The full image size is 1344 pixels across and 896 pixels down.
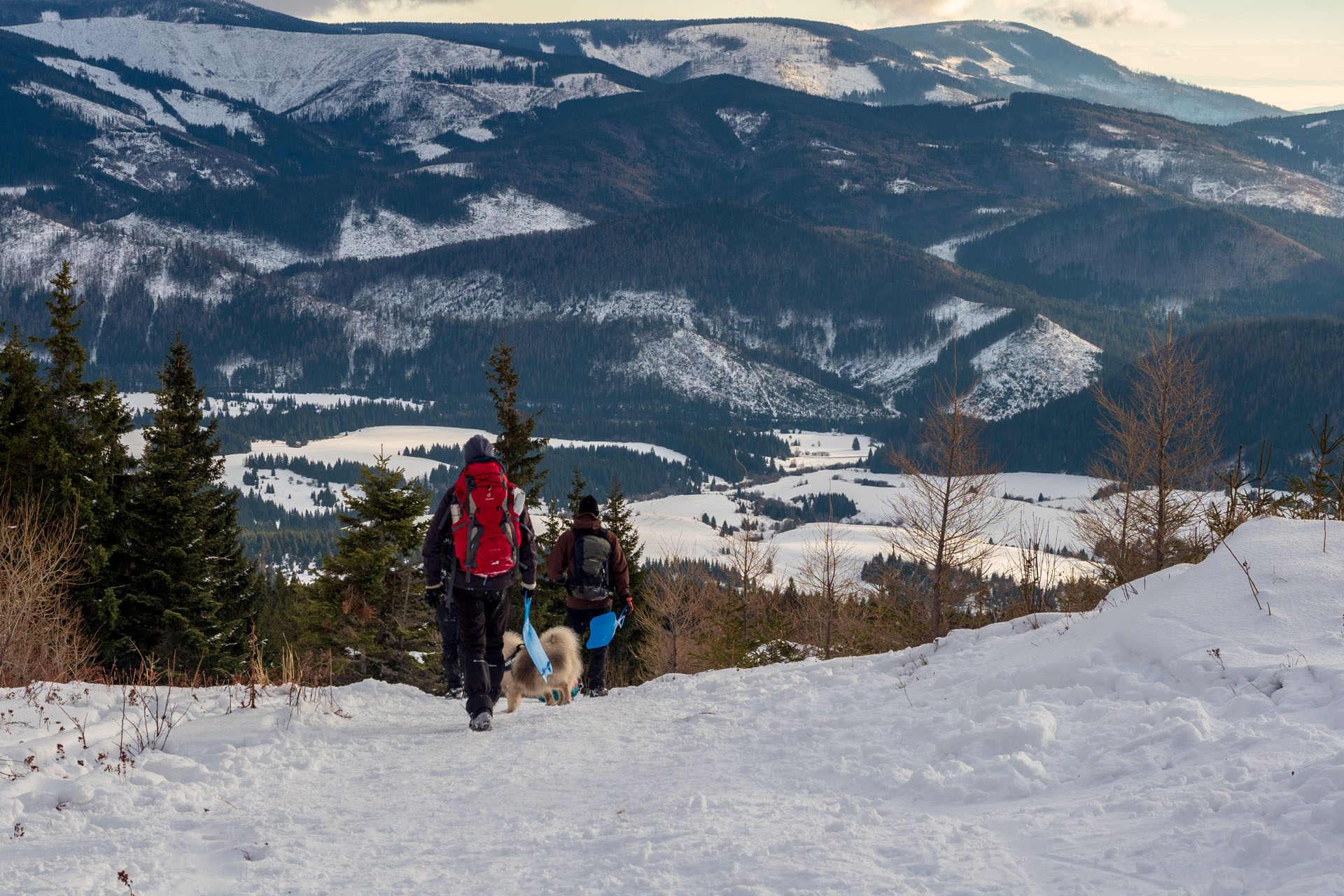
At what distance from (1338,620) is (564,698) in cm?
790

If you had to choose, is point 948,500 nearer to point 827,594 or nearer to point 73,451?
point 827,594

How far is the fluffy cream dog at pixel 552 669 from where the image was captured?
35.2 ft

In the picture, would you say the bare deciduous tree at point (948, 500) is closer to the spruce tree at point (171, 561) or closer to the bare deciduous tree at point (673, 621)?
the bare deciduous tree at point (673, 621)

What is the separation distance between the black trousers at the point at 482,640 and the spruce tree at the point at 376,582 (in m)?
18.2

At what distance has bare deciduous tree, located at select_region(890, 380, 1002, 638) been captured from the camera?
26.6 m

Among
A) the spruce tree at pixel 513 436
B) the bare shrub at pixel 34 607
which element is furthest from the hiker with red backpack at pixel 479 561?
the spruce tree at pixel 513 436

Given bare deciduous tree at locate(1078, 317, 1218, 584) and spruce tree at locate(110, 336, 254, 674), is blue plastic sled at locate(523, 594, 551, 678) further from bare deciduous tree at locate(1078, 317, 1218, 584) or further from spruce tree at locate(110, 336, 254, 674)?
spruce tree at locate(110, 336, 254, 674)

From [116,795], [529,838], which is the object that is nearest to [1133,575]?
[529,838]

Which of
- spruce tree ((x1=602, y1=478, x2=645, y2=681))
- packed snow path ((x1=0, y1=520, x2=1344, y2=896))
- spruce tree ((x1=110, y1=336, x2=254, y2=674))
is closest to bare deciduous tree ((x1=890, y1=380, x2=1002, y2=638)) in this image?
spruce tree ((x1=602, y1=478, x2=645, y2=681))

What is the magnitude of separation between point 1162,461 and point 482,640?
2246cm

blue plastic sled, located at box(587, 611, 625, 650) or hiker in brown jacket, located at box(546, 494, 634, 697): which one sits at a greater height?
hiker in brown jacket, located at box(546, 494, 634, 697)

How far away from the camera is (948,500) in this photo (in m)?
26.7

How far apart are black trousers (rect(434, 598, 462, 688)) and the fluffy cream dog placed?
72 centimetres

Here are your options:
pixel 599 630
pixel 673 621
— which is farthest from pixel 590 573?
pixel 673 621
